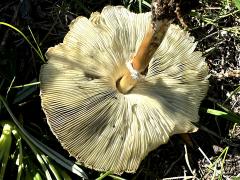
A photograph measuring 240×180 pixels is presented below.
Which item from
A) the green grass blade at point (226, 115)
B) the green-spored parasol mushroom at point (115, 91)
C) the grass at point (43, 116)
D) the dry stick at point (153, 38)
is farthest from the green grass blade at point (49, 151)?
the green grass blade at point (226, 115)

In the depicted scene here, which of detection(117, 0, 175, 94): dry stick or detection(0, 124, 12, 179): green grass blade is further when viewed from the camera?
detection(0, 124, 12, 179): green grass blade

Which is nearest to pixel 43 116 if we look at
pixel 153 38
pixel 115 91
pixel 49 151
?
pixel 49 151

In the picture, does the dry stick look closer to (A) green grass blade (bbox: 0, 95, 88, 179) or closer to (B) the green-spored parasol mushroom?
(B) the green-spored parasol mushroom

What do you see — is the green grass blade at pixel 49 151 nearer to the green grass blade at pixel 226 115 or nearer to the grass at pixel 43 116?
the grass at pixel 43 116

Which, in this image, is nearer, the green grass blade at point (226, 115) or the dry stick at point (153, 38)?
the dry stick at point (153, 38)

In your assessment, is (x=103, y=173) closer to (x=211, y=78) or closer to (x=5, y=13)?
(x=211, y=78)

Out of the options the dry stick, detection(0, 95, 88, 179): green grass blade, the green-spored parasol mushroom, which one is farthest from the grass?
the dry stick

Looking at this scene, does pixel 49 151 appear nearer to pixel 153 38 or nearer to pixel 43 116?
pixel 43 116

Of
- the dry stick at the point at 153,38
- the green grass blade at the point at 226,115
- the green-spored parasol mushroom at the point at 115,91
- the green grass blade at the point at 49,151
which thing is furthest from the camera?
the green grass blade at the point at 226,115

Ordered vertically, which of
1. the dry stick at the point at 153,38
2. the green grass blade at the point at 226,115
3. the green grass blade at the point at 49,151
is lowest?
the green grass blade at the point at 49,151
